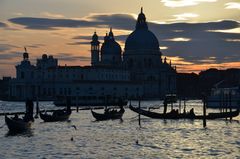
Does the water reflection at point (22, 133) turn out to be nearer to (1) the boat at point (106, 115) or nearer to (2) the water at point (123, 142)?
(2) the water at point (123, 142)

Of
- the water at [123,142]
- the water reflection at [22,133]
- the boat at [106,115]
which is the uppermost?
the boat at [106,115]

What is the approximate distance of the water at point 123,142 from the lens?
35719 millimetres

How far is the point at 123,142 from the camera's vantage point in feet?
138

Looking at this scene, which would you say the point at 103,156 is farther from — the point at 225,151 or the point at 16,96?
the point at 16,96

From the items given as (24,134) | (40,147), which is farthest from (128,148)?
(24,134)

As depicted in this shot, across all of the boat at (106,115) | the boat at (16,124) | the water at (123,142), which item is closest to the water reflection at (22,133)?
the water at (123,142)

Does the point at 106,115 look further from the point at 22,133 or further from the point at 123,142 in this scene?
the point at 123,142

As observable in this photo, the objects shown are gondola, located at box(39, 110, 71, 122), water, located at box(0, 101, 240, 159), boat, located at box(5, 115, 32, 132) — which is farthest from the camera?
gondola, located at box(39, 110, 71, 122)

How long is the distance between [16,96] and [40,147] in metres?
146

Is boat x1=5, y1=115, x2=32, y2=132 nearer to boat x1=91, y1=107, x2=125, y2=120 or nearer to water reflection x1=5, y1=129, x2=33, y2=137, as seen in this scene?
water reflection x1=5, y1=129, x2=33, y2=137

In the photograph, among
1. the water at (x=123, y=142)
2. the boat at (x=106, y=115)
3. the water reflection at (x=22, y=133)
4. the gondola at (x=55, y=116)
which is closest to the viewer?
the water at (x=123, y=142)

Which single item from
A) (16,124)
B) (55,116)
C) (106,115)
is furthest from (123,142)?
(106,115)

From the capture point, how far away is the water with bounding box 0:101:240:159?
35.7 metres

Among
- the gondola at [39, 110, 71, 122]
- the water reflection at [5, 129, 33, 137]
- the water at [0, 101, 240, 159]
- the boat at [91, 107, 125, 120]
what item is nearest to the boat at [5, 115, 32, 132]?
the water reflection at [5, 129, 33, 137]
